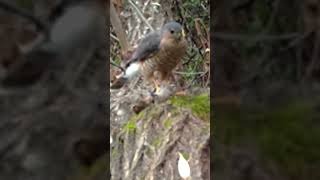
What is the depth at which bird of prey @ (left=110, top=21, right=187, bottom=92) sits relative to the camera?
3090 mm

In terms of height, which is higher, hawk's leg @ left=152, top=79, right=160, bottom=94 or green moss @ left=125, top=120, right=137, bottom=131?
hawk's leg @ left=152, top=79, right=160, bottom=94

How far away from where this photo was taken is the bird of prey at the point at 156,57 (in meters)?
3.09

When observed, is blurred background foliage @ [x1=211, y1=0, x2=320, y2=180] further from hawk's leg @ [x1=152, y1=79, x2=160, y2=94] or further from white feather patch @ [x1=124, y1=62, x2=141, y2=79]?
white feather patch @ [x1=124, y1=62, x2=141, y2=79]

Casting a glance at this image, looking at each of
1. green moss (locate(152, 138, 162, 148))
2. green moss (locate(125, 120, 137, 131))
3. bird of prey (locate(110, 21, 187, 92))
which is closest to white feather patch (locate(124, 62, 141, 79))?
bird of prey (locate(110, 21, 187, 92))

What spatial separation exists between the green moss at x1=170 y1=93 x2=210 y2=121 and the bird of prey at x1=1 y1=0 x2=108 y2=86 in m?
1.65

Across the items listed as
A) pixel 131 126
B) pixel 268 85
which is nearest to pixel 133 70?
pixel 131 126

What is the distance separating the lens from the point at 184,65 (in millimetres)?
3383

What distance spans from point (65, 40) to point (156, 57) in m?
2.53

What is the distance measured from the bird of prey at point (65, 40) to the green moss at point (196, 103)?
1652 millimetres

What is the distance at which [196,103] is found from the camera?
2.48 metres

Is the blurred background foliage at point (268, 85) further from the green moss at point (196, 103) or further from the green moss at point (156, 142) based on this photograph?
the green moss at point (156, 142)

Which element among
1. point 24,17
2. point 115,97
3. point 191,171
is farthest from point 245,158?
point 115,97

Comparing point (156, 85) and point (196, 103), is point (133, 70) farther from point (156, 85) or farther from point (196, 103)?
point (196, 103)

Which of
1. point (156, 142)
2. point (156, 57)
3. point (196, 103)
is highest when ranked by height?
point (156, 57)
